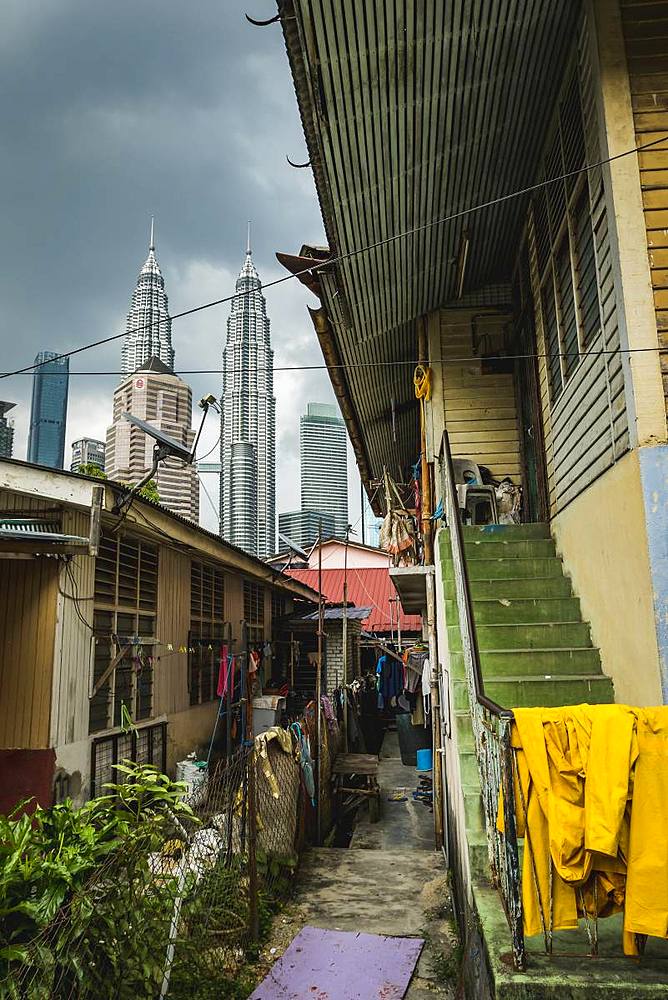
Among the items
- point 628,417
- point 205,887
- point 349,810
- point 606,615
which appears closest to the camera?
point 628,417

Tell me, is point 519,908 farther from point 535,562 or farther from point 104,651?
point 104,651

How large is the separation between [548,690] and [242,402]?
48.3 m

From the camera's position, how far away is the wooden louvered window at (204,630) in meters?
10.9

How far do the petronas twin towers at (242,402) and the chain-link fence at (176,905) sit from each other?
13.1 meters

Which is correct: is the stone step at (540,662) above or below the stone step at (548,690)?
above

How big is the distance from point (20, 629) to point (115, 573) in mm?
Result: 1526

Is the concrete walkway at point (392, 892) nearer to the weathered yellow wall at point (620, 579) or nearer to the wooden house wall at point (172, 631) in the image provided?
the weathered yellow wall at point (620, 579)

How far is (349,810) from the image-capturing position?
37.2 feet

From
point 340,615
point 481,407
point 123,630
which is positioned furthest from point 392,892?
point 340,615

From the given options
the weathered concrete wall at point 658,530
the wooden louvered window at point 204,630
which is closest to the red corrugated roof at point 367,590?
the wooden louvered window at point 204,630

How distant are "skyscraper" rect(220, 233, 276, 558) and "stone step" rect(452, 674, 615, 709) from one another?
1809 centimetres

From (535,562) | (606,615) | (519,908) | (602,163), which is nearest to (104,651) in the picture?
(535,562)

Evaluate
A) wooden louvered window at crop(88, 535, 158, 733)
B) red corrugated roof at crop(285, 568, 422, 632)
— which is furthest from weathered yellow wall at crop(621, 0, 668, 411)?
red corrugated roof at crop(285, 568, 422, 632)

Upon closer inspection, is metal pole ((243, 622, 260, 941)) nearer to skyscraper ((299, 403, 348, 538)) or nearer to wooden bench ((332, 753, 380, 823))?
wooden bench ((332, 753, 380, 823))
